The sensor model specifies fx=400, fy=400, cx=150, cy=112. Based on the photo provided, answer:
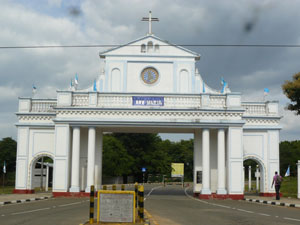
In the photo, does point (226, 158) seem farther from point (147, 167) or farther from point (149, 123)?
point (147, 167)

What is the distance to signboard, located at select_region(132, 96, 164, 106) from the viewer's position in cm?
2605

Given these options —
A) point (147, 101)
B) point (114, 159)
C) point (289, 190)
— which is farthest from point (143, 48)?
point (114, 159)

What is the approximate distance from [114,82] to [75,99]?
11.9ft

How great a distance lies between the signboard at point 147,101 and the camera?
26.0 m

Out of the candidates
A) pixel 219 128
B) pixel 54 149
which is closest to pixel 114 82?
pixel 54 149

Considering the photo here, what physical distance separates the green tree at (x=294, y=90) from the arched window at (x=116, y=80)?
12.4m

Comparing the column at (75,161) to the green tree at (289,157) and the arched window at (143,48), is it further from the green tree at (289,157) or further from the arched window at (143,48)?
the green tree at (289,157)

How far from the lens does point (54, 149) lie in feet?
85.1

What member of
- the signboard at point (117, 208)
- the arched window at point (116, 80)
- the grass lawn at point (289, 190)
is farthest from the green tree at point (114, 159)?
the signboard at point (117, 208)

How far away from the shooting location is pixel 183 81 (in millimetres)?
28875

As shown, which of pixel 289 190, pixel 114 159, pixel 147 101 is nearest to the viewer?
pixel 147 101

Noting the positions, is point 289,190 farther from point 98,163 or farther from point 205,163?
point 98,163

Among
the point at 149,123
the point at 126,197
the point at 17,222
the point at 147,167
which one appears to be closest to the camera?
the point at 126,197

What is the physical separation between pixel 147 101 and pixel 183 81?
161 inches
